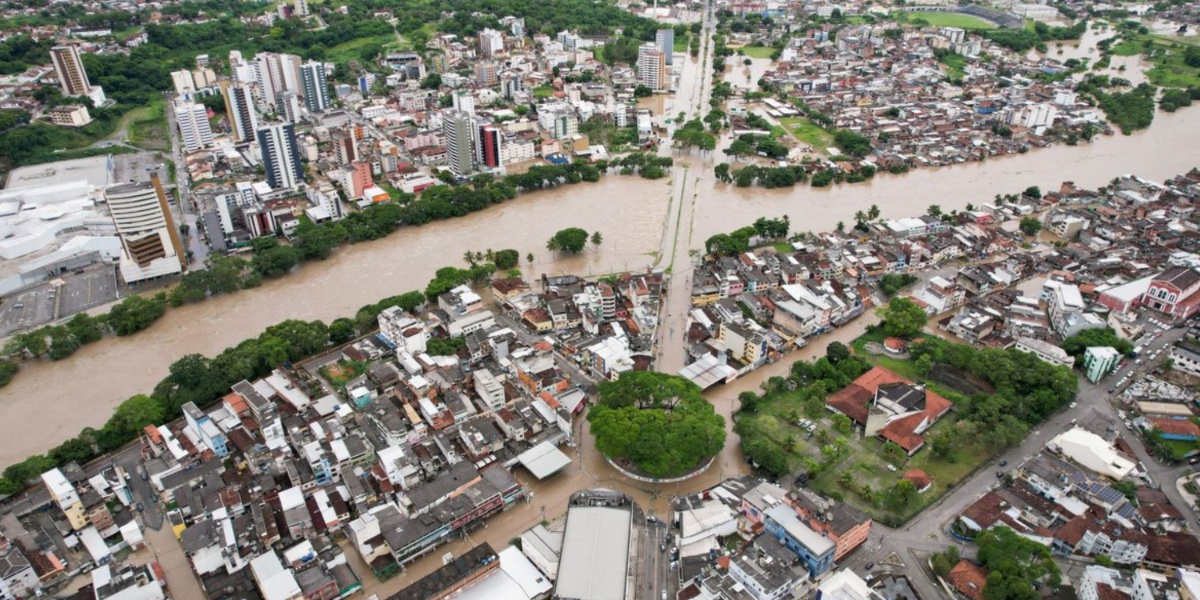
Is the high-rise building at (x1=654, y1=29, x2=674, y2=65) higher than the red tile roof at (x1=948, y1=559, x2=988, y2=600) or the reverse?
higher

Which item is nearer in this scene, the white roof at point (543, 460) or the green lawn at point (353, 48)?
the white roof at point (543, 460)

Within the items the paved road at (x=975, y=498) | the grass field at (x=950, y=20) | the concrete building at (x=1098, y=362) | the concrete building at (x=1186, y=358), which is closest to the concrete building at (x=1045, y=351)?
the concrete building at (x=1098, y=362)

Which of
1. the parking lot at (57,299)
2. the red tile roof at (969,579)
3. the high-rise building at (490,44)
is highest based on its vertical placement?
the high-rise building at (490,44)

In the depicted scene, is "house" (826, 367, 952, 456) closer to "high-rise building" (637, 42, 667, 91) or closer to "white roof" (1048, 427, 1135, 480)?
"white roof" (1048, 427, 1135, 480)

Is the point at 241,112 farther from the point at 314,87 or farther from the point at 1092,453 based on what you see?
the point at 1092,453

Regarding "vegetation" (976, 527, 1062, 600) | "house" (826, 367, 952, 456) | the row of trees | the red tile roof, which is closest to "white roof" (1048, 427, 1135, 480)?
"house" (826, 367, 952, 456)

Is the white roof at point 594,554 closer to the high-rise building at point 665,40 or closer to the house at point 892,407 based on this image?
the house at point 892,407
